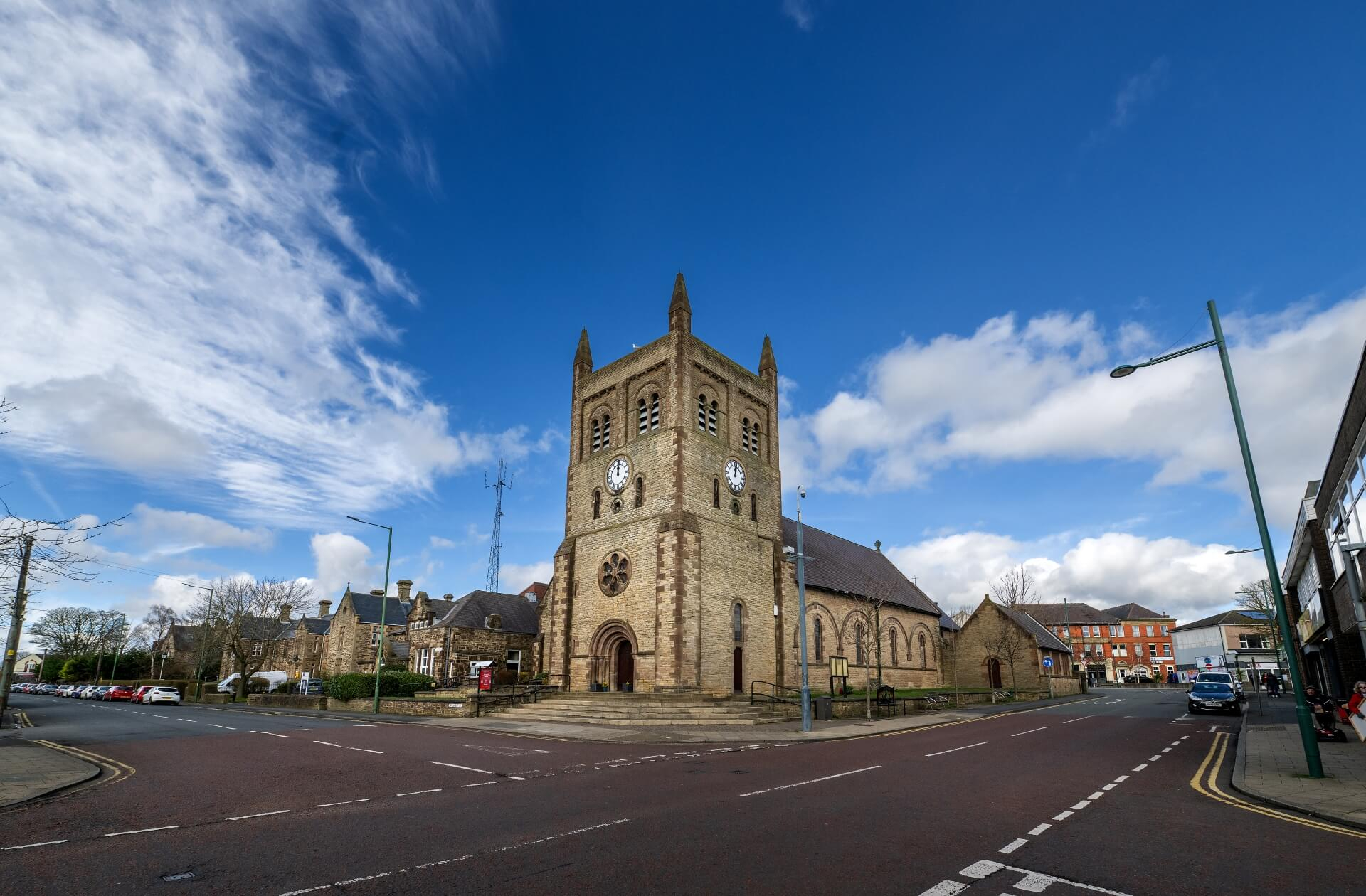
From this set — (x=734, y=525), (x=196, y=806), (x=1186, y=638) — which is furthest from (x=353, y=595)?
(x=1186, y=638)

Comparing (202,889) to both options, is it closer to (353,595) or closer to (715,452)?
(715,452)

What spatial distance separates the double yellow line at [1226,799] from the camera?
815cm

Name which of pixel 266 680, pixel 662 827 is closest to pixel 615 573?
pixel 662 827

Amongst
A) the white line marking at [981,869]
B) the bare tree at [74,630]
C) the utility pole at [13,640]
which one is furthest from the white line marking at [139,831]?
the bare tree at [74,630]

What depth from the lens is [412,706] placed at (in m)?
31.0

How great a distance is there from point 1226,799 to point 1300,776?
291cm

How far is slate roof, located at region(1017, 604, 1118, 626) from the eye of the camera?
101m

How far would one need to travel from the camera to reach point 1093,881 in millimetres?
6133

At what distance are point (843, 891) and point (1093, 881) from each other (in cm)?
237

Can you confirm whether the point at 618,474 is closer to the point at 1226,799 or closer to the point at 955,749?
the point at 955,749

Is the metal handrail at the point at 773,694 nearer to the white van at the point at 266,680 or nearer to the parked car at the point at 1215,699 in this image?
the parked car at the point at 1215,699

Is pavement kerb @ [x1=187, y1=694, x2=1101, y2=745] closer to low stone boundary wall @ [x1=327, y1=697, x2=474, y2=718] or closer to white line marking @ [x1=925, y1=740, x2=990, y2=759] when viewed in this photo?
low stone boundary wall @ [x1=327, y1=697, x2=474, y2=718]

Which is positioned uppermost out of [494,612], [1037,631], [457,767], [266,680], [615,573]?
[615,573]

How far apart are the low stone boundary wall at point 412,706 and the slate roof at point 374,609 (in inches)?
743
